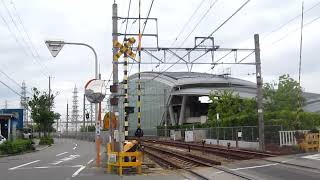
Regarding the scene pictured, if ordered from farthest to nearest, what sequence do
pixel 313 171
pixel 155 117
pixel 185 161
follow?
pixel 155 117
pixel 185 161
pixel 313 171

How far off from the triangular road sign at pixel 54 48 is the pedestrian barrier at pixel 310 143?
49.4ft

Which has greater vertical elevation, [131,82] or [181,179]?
[131,82]

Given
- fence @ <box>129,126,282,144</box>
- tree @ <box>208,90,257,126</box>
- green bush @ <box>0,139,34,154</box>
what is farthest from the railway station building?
green bush @ <box>0,139,34,154</box>

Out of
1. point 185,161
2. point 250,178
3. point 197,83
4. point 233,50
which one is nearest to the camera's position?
point 250,178

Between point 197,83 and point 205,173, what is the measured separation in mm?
86145

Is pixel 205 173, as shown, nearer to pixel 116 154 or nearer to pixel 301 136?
pixel 116 154

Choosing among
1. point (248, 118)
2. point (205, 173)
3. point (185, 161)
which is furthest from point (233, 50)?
point (205, 173)

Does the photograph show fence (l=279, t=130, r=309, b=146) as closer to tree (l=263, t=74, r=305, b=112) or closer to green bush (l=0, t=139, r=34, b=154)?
green bush (l=0, t=139, r=34, b=154)

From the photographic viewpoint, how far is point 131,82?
107812 millimetres

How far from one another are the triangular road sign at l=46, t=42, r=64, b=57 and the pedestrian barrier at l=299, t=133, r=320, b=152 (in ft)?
49.4

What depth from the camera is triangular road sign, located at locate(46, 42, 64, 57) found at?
2608 centimetres

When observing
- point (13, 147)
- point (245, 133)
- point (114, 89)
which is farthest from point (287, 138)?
point (13, 147)

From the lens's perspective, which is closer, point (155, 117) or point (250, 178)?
point (250, 178)

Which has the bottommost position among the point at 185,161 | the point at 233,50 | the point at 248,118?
the point at 185,161
